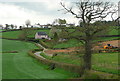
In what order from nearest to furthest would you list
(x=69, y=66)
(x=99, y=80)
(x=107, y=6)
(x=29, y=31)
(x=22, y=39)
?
(x=99, y=80)
(x=107, y=6)
(x=69, y=66)
(x=22, y=39)
(x=29, y=31)

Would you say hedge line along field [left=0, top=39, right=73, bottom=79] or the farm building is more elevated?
the farm building

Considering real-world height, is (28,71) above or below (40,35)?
below

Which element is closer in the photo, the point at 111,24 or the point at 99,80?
the point at 99,80

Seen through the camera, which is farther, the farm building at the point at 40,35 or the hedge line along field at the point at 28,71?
the farm building at the point at 40,35

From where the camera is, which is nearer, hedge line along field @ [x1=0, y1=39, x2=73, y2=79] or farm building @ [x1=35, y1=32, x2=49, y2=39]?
hedge line along field @ [x1=0, y1=39, x2=73, y2=79]

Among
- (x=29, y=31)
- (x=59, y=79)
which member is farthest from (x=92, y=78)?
(x=29, y=31)

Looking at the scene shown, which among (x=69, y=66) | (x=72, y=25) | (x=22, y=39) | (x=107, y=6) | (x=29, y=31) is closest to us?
(x=107, y=6)

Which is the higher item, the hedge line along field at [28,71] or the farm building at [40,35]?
the farm building at [40,35]

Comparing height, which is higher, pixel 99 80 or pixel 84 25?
pixel 84 25

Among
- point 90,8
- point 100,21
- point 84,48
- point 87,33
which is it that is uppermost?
point 90,8

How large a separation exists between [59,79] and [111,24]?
367 inches

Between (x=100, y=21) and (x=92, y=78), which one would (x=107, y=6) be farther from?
(x=92, y=78)

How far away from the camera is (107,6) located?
22.1 m

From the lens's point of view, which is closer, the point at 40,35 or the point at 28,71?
the point at 28,71
